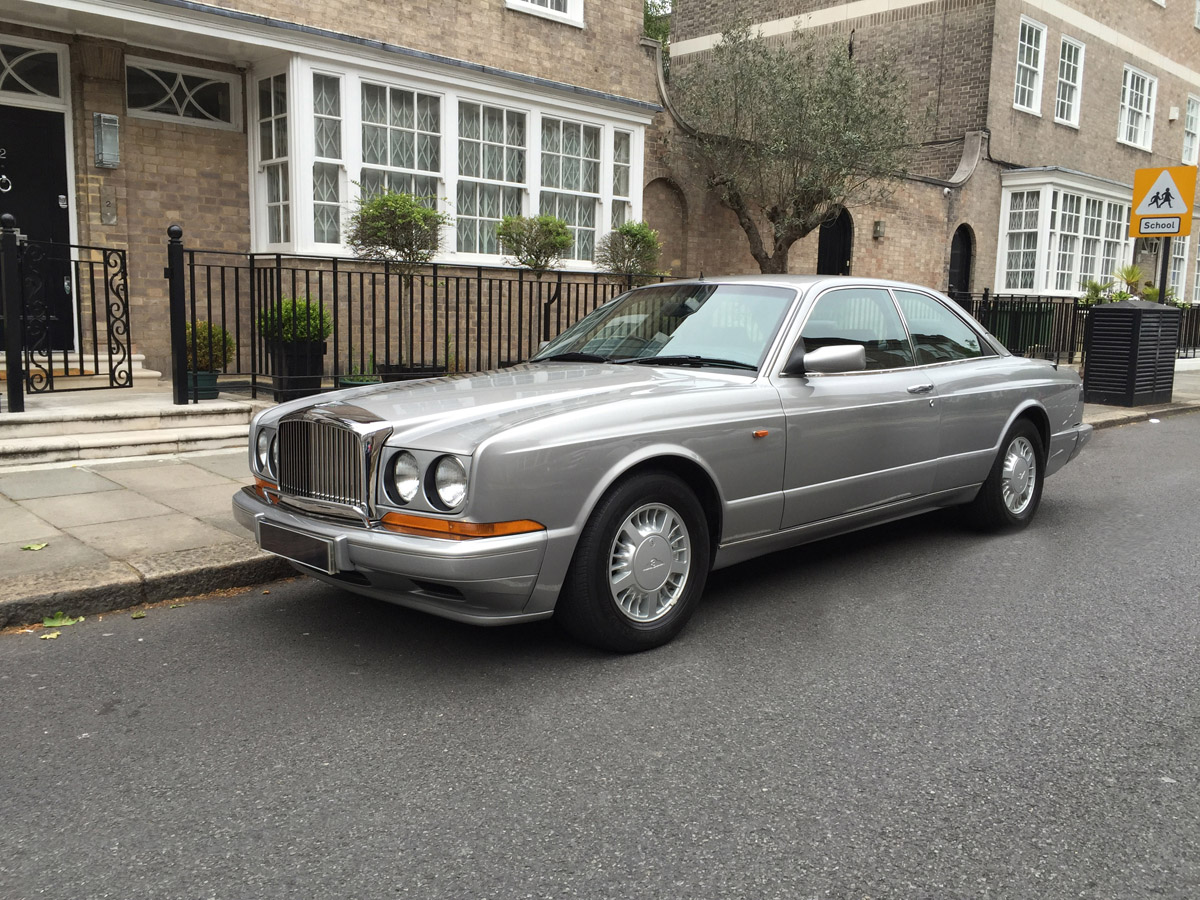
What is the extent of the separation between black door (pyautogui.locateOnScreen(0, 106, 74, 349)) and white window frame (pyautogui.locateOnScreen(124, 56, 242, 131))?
847 millimetres

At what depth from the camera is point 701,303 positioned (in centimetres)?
535

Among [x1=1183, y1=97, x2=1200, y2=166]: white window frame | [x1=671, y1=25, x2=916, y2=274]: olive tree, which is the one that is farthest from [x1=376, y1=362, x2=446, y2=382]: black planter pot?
[x1=1183, y1=97, x2=1200, y2=166]: white window frame

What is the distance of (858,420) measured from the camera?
5098 millimetres

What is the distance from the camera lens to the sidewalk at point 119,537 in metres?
4.56

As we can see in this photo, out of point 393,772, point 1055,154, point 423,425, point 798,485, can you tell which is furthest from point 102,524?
point 1055,154

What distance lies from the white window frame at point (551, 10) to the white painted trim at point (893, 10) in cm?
797

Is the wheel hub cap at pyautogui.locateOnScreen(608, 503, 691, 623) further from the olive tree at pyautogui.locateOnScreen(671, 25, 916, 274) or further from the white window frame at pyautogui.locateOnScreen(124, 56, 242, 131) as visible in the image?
the olive tree at pyautogui.locateOnScreen(671, 25, 916, 274)

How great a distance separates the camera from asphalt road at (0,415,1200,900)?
261cm

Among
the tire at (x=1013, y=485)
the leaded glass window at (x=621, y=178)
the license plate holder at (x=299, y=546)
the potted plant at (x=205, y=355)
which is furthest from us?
the leaded glass window at (x=621, y=178)

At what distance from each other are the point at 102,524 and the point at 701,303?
3.45 meters

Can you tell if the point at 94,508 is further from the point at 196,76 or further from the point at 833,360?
the point at 196,76

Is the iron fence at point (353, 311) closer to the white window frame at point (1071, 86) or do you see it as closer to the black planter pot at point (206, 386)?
the black planter pot at point (206, 386)

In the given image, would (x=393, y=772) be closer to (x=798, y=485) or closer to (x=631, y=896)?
(x=631, y=896)

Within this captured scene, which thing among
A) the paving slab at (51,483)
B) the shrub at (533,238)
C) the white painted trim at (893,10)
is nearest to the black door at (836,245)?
the white painted trim at (893,10)
